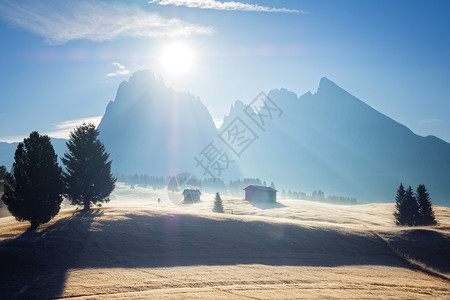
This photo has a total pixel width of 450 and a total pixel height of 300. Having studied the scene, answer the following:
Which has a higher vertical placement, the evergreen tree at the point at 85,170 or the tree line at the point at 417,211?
the evergreen tree at the point at 85,170

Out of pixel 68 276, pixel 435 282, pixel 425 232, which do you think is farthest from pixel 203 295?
pixel 425 232

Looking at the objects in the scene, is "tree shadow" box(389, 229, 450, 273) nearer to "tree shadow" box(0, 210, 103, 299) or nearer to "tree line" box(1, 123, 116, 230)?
"tree shadow" box(0, 210, 103, 299)

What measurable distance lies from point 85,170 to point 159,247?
2151 centimetres

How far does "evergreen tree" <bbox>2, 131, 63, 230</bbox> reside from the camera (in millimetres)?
29219

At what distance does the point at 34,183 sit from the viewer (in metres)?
30.0

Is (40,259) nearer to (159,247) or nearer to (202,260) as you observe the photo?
(159,247)

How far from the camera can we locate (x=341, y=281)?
2219 centimetres

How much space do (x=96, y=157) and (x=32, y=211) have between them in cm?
1417

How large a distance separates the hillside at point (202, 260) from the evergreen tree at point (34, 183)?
2175 mm

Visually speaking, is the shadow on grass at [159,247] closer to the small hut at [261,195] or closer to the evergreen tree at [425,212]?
the evergreen tree at [425,212]

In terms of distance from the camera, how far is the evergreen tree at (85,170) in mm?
39500

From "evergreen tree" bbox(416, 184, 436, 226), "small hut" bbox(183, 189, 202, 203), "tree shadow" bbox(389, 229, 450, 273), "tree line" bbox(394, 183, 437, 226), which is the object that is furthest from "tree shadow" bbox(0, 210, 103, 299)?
"evergreen tree" bbox(416, 184, 436, 226)

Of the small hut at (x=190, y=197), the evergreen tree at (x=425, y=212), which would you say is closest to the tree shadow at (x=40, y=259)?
the small hut at (x=190, y=197)

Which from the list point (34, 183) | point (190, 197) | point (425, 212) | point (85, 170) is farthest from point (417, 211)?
point (34, 183)
